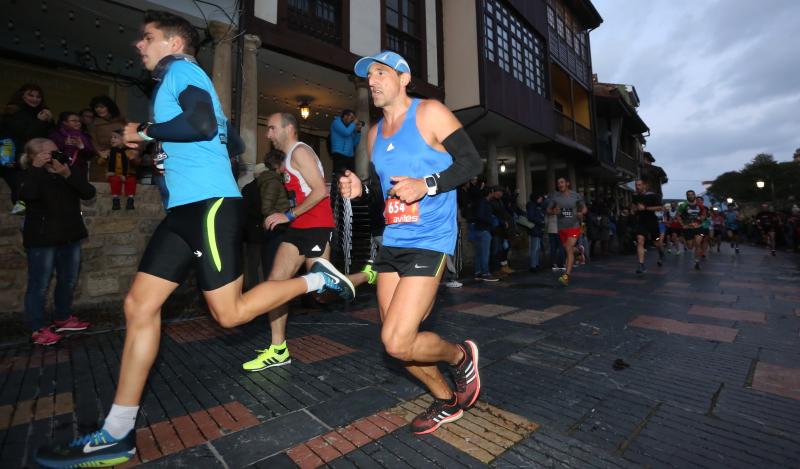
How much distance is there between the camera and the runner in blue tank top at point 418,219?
1.89 m

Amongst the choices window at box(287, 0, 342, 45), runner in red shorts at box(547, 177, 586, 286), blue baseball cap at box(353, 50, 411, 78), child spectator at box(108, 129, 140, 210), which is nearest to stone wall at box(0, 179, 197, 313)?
child spectator at box(108, 129, 140, 210)

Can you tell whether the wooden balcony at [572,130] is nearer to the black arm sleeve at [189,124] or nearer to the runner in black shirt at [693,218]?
the runner in black shirt at [693,218]

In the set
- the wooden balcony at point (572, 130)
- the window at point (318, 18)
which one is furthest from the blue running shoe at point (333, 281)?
the wooden balcony at point (572, 130)

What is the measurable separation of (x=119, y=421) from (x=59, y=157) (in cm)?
349

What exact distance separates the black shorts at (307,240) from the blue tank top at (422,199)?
111 centimetres

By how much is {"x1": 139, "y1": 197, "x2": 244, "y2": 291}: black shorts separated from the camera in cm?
308

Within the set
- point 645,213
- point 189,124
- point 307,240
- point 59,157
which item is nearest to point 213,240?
point 189,124

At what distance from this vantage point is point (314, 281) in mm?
2402

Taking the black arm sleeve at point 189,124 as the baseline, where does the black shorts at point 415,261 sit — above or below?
below

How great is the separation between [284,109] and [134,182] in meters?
7.46

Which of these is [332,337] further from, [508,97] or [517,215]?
[508,97]

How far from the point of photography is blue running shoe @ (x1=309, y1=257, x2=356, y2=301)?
8.16 ft

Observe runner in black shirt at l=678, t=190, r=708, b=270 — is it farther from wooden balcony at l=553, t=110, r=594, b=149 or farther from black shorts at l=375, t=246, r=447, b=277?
black shorts at l=375, t=246, r=447, b=277

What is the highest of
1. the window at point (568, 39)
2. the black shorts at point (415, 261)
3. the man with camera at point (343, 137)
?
the window at point (568, 39)
